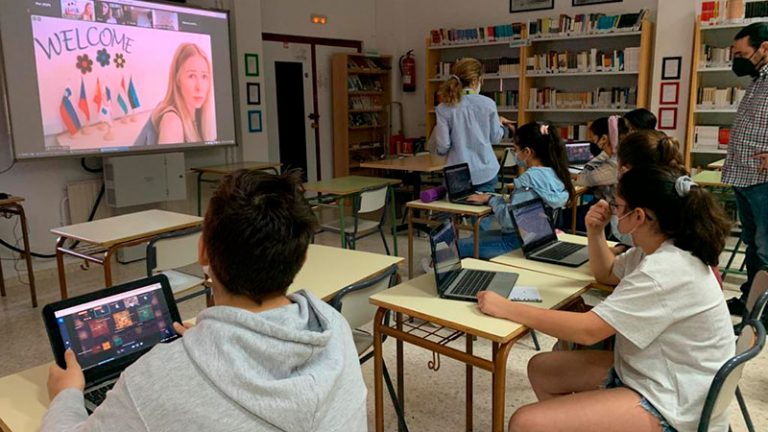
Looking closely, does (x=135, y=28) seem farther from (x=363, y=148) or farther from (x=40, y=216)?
(x=363, y=148)

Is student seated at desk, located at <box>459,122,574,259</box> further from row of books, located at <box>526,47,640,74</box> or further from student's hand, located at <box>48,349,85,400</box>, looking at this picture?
row of books, located at <box>526,47,640,74</box>

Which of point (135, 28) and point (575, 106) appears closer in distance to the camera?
point (135, 28)

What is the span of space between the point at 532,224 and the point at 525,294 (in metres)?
0.64

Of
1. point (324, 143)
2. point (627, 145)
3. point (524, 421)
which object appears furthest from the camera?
point (324, 143)

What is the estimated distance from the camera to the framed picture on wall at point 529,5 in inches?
262

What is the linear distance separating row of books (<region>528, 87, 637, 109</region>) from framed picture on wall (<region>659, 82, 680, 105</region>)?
0.31 m

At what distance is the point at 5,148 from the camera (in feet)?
14.2

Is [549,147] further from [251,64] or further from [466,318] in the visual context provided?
[251,64]

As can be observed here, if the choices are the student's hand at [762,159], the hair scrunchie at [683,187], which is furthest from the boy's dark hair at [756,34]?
the hair scrunchie at [683,187]

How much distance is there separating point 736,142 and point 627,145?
49.1 inches

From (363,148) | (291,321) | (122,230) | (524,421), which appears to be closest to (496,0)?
(363,148)

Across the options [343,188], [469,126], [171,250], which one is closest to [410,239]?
[343,188]

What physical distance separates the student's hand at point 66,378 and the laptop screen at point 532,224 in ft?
5.36

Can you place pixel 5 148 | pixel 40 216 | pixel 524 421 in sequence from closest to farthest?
pixel 524 421, pixel 5 148, pixel 40 216
